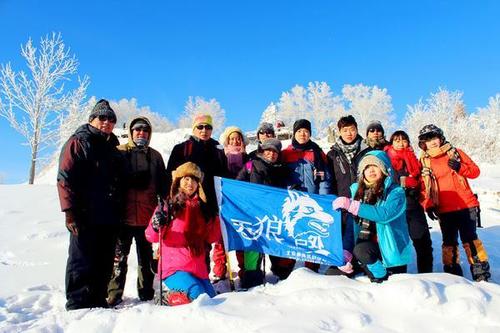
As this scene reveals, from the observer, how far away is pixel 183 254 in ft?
13.8

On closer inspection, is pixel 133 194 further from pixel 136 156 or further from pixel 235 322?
pixel 235 322

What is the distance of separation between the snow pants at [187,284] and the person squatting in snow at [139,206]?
58 centimetres

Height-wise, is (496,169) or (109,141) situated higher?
(496,169)

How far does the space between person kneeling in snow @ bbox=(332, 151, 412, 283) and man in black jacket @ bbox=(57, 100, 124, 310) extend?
2687mm

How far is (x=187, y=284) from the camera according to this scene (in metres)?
4.00

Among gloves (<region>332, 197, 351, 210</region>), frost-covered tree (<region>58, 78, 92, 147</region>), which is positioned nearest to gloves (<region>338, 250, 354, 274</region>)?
gloves (<region>332, 197, 351, 210</region>)

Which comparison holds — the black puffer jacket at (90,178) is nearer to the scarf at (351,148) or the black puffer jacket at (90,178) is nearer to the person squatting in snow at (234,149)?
the person squatting in snow at (234,149)

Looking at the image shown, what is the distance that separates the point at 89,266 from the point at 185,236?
3.63ft

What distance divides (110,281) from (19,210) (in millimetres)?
7481

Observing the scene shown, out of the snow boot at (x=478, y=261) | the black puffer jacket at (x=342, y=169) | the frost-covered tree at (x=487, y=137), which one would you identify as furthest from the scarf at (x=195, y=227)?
the frost-covered tree at (x=487, y=137)

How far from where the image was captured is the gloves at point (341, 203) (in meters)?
4.26

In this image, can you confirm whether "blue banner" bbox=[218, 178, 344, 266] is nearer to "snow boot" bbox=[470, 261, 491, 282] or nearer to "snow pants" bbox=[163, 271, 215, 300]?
"snow pants" bbox=[163, 271, 215, 300]

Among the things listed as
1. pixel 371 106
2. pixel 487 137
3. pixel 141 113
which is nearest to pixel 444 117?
pixel 487 137

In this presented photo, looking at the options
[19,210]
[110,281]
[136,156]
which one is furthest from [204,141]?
[19,210]
